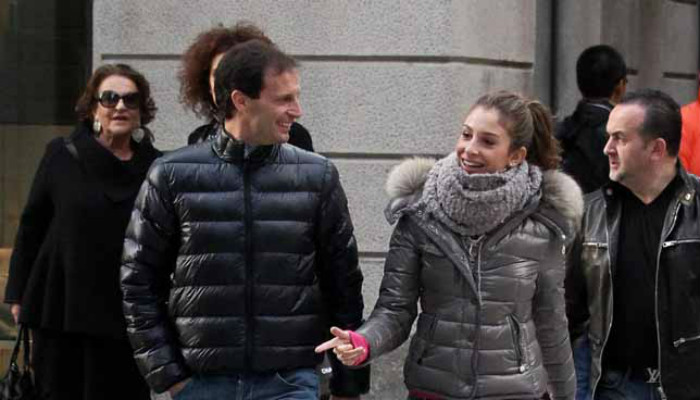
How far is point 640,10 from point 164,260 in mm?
7354

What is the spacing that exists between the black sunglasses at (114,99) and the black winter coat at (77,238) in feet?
0.51

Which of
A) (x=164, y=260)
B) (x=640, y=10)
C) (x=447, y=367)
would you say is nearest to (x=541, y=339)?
(x=447, y=367)

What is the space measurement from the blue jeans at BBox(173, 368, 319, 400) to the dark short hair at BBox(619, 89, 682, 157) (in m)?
1.52

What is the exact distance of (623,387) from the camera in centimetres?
583

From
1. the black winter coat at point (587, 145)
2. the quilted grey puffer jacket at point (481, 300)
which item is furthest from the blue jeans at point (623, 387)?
the black winter coat at point (587, 145)

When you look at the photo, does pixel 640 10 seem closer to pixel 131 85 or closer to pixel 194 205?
pixel 131 85

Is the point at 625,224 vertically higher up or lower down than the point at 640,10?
lower down

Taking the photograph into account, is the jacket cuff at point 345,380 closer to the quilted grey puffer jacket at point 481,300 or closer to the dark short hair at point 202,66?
the quilted grey puffer jacket at point 481,300

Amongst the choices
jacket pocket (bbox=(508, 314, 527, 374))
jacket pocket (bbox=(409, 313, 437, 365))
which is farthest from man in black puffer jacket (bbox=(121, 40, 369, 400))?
jacket pocket (bbox=(508, 314, 527, 374))

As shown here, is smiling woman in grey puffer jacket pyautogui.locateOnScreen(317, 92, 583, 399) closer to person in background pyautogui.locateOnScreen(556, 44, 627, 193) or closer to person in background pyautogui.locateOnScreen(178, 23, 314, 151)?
person in background pyautogui.locateOnScreen(178, 23, 314, 151)

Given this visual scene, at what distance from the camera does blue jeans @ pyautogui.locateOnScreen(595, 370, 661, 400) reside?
580cm

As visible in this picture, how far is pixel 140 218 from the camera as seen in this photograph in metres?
5.58

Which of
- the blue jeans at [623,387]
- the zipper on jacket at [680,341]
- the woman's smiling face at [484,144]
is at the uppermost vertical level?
the woman's smiling face at [484,144]

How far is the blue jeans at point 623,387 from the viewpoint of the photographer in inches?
228
